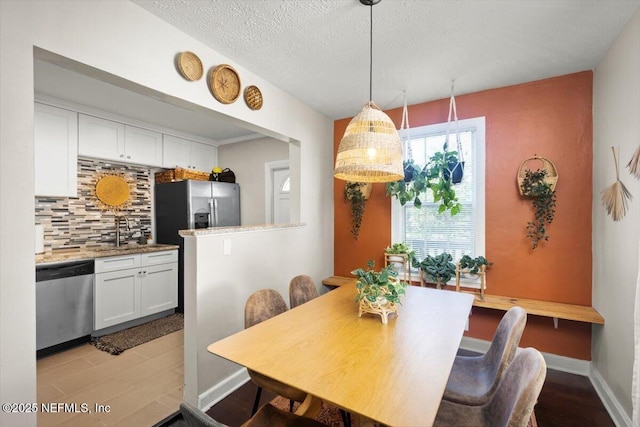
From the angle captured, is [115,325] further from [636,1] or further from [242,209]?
[636,1]

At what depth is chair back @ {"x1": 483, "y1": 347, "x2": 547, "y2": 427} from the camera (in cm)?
89

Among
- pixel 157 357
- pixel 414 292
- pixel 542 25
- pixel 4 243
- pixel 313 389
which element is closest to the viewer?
pixel 313 389

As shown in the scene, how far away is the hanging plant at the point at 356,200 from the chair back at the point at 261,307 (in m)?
1.70

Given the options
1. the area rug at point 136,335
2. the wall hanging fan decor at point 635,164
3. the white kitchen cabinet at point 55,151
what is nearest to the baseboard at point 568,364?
the wall hanging fan decor at point 635,164

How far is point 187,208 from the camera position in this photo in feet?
11.9

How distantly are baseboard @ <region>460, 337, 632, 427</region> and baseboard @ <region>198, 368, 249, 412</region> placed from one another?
2136 mm

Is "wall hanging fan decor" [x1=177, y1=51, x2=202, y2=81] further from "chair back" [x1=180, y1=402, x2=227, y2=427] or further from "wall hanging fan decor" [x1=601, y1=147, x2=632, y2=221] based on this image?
"wall hanging fan decor" [x1=601, y1=147, x2=632, y2=221]

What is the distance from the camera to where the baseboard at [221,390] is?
201 centimetres

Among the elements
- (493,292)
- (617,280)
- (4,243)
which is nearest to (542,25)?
(617,280)

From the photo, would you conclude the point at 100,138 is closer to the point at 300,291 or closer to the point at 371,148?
the point at 300,291

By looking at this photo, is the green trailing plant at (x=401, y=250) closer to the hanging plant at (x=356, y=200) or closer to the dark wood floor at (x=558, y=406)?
the hanging plant at (x=356, y=200)

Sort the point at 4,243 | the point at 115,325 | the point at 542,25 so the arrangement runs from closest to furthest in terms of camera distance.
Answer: the point at 4,243
the point at 542,25
the point at 115,325

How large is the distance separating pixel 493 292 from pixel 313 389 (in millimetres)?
2449

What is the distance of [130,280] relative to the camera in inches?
129
